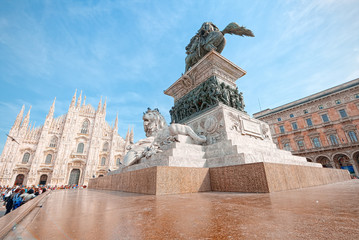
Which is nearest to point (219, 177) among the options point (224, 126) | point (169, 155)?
point (169, 155)

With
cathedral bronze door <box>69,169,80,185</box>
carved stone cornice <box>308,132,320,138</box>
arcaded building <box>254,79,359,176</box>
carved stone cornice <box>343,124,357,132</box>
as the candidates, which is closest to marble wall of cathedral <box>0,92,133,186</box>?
cathedral bronze door <box>69,169,80,185</box>

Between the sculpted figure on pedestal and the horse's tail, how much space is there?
5.77 metres

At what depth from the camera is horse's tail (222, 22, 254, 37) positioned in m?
7.82

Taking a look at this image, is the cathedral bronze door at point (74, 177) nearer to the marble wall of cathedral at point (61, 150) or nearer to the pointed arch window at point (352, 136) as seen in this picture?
the marble wall of cathedral at point (61, 150)

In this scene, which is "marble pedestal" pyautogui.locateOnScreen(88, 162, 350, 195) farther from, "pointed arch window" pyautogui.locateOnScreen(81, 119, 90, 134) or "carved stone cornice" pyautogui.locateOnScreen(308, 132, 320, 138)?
"pointed arch window" pyautogui.locateOnScreen(81, 119, 90, 134)

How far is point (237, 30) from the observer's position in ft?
26.3

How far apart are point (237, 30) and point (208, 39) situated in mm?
1567

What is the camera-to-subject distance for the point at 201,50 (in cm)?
816

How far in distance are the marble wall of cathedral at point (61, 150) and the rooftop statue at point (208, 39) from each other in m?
28.0

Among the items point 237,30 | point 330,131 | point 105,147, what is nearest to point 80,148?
point 105,147

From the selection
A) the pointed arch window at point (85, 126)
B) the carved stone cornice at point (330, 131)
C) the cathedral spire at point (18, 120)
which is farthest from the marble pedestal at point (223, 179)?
the cathedral spire at point (18, 120)

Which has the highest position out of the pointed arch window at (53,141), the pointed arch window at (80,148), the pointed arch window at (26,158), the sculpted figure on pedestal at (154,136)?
the pointed arch window at (53,141)

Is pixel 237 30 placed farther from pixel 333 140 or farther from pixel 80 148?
pixel 80 148

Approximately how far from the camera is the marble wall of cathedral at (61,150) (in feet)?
99.6
